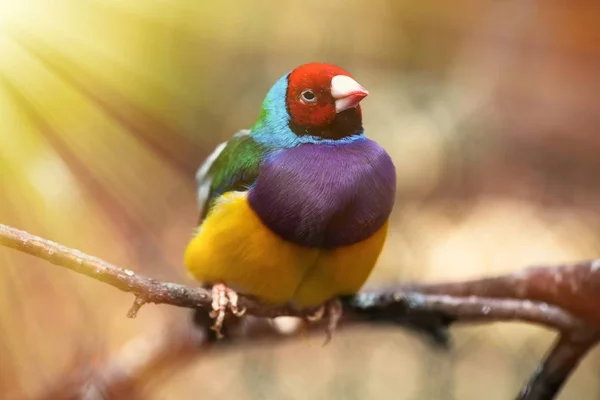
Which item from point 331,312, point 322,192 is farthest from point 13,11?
point 331,312

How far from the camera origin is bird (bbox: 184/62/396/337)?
0.81 metres

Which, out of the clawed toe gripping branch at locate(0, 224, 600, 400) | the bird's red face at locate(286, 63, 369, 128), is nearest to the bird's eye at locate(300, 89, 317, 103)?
the bird's red face at locate(286, 63, 369, 128)

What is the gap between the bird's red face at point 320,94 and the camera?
2.53ft

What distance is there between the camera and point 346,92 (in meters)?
0.77

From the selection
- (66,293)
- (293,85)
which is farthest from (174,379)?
(293,85)

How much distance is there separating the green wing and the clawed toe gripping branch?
16 centimetres

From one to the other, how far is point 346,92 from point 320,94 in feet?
0.13

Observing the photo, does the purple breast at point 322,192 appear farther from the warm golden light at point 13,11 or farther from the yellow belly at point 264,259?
the warm golden light at point 13,11

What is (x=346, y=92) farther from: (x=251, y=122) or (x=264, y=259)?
(x=251, y=122)

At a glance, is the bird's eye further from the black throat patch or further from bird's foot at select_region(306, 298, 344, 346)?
bird's foot at select_region(306, 298, 344, 346)

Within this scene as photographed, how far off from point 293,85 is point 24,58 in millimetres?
345

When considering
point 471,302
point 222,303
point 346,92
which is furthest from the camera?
point 471,302

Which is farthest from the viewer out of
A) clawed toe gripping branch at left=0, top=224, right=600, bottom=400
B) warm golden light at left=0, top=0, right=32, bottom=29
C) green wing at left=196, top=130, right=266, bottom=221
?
green wing at left=196, top=130, right=266, bottom=221

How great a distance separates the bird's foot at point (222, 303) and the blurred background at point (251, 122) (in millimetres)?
218
